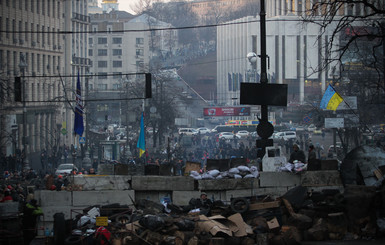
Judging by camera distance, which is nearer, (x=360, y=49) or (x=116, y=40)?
(x=360, y=49)

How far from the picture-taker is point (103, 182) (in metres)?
15.9

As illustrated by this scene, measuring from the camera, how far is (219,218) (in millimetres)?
13461

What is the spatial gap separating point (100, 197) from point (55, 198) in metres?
1.09

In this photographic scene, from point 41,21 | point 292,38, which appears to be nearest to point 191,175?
point 41,21

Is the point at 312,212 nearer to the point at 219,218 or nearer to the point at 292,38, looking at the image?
the point at 219,218

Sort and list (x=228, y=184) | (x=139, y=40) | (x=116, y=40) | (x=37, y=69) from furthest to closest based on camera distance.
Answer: (x=139, y=40) < (x=116, y=40) < (x=37, y=69) < (x=228, y=184)

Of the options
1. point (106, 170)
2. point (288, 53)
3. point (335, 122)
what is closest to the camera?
point (106, 170)

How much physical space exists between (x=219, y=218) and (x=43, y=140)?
4974 centimetres

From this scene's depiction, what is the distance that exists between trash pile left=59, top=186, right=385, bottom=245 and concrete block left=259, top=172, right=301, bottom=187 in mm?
1216

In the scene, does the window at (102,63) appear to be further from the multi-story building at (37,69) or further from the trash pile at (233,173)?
the trash pile at (233,173)

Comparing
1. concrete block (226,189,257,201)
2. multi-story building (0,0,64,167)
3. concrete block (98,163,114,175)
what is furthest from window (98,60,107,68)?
concrete block (226,189,257,201)

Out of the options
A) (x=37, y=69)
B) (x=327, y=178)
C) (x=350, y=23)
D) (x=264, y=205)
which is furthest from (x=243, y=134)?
(x=264, y=205)

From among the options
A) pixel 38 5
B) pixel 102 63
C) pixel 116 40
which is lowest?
pixel 102 63

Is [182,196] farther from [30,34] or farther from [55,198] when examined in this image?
[30,34]
